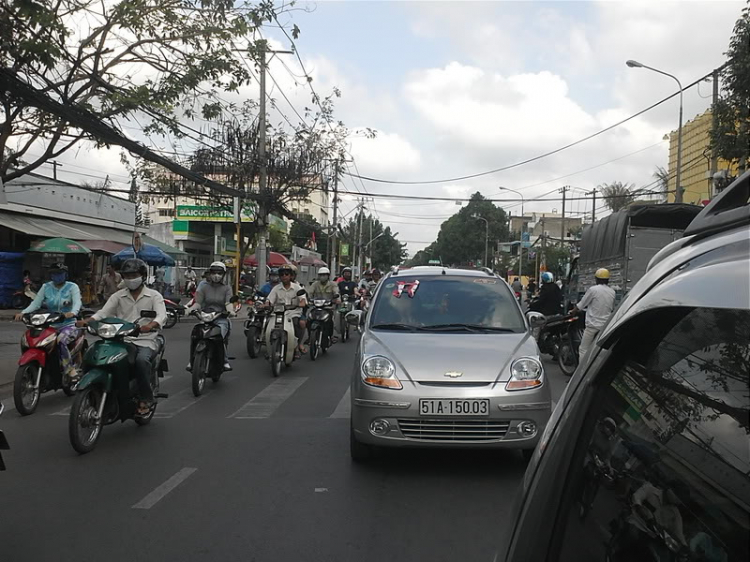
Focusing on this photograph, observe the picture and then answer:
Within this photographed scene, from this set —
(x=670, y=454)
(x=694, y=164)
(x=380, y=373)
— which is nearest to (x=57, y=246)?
(x=380, y=373)

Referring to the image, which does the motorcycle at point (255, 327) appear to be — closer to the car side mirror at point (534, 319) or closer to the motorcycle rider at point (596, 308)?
the motorcycle rider at point (596, 308)

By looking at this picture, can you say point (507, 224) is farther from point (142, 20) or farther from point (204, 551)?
point (204, 551)

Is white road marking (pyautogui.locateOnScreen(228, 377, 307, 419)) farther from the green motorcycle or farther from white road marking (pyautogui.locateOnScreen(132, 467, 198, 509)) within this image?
white road marking (pyautogui.locateOnScreen(132, 467, 198, 509))

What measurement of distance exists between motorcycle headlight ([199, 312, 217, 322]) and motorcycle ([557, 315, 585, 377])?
580 cm

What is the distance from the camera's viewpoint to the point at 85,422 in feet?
20.4

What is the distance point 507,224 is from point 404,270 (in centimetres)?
10515

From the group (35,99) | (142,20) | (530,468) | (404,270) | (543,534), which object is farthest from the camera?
(142,20)

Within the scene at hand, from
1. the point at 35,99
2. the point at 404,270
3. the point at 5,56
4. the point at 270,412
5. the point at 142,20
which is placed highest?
the point at 142,20

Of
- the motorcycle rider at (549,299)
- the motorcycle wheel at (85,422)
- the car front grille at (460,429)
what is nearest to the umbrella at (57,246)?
the motorcycle rider at (549,299)

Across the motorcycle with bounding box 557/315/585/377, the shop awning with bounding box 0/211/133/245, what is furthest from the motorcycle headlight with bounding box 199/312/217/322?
the shop awning with bounding box 0/211/133/245

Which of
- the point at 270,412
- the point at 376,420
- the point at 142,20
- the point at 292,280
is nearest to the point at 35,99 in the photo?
the point at 142,20

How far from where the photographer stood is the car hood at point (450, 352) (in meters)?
5.60

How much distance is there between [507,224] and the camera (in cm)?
11056

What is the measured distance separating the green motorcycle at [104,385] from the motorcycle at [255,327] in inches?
233
